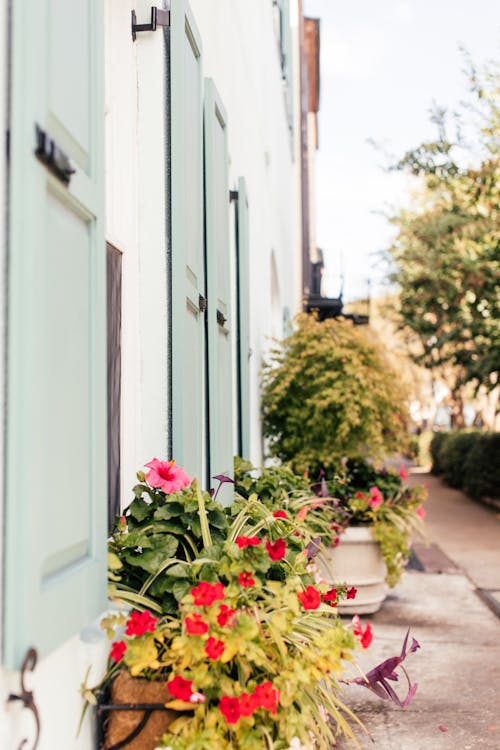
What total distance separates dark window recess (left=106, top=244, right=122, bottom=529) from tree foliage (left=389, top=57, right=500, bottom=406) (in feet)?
27.4

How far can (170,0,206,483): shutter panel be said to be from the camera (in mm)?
3070

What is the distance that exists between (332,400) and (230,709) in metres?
4.69

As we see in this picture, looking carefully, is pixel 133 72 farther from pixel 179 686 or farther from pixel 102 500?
pixel 179 686

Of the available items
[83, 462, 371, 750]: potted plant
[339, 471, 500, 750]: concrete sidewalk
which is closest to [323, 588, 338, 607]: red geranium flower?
[83, 462, 371, 750]: potted plant

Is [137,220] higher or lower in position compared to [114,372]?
higher

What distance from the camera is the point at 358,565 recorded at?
6.12 meters

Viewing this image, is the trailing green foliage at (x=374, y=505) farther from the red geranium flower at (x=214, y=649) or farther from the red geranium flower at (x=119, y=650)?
the red geranium flower at (x=214, y=649)

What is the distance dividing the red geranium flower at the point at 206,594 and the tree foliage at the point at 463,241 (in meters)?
9.34

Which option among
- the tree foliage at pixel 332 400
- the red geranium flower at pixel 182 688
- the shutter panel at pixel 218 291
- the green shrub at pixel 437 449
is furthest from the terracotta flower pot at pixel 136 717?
the green shrub at pixel 437 449

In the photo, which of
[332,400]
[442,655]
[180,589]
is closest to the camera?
[180,589]

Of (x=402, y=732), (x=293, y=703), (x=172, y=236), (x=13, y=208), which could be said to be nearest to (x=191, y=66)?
(x=172, y=236)

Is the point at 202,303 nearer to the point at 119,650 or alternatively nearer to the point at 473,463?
the point at 119,650

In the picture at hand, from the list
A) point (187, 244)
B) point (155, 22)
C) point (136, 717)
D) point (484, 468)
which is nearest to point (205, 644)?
point (136, 717)

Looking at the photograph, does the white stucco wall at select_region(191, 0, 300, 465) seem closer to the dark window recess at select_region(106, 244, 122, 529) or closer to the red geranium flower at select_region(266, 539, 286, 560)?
the dark window recess at select_region(106, 244, 122, 529)
